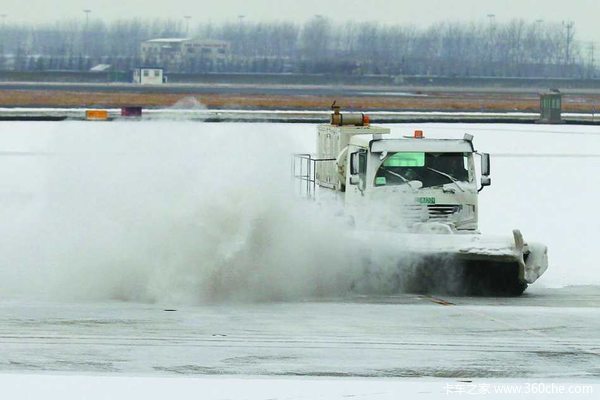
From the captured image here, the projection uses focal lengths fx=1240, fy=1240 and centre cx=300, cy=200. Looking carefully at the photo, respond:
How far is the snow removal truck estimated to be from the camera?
16.6m

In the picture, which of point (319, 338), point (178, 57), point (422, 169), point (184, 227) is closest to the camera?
point (319, 338)

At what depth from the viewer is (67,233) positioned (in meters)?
18.3

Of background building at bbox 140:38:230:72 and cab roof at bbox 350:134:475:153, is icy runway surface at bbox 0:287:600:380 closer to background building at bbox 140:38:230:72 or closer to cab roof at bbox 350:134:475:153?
cab roof at bbox 350:134:475:153

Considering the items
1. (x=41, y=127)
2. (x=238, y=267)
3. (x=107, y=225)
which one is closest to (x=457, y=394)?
(x=238, y=267)

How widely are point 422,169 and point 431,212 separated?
27.2 inches

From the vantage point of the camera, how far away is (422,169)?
18.2 meters

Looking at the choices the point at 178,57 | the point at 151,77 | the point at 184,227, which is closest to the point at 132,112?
the point at 184,227

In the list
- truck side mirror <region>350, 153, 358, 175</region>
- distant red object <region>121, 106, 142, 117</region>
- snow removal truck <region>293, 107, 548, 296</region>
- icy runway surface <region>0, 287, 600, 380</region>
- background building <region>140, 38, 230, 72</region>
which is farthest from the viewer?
background building <region>140, 38, 230, 72</region>

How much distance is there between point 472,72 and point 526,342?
16347 cm

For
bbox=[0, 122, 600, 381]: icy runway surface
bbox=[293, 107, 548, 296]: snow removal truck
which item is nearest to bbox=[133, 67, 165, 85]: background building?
bbox=[0, 122, 600, 381]: icy runway surface

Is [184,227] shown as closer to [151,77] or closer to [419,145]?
[419,145]

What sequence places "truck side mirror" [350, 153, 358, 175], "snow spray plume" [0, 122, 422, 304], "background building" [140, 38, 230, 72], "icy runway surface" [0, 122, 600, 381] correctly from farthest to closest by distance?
"background building" [140, 38, 230, 72] → "truck side mirror" [350, 153, 358, 175] → "snow spray plume" [0, 122, 422, 304] → "icy runway surface" [0, 122, 600, 381]

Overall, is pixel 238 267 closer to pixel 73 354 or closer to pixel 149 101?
pixel 73 354

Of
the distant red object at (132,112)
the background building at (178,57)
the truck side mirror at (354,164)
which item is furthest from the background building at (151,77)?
the truck side mirror at (354,164)
